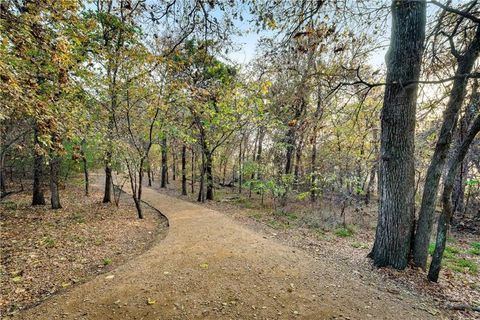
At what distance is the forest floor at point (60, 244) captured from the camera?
415 cm

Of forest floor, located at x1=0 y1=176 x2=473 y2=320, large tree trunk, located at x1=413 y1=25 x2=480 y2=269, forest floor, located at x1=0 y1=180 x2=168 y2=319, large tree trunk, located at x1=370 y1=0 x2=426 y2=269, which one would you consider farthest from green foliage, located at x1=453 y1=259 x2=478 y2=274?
forest floor, located at x1=0 y1=180 x2=168 y2=319

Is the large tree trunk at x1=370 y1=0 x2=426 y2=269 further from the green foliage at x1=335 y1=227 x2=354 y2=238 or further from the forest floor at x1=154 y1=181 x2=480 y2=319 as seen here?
the green foliage at x1=335 y1=227 x2=354 y2=238

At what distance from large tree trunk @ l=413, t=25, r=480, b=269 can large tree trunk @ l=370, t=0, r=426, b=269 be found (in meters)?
0.20

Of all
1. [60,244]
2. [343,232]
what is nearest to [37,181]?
[60,244]

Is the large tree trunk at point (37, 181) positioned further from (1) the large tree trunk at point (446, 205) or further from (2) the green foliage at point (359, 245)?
(1) the large tree trunk at point (446, 205)

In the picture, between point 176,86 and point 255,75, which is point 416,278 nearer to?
point 176,86

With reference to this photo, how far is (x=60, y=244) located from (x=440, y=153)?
8737 millimetres

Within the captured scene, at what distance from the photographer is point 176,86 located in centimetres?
797

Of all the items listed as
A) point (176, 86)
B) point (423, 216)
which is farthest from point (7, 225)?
point (423, 216)

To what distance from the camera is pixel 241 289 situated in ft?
12.9

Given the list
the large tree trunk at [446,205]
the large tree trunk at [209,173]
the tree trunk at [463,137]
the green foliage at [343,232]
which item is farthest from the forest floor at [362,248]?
the tree trunk at [463,137]

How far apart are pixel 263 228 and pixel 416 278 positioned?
4460 millimetres

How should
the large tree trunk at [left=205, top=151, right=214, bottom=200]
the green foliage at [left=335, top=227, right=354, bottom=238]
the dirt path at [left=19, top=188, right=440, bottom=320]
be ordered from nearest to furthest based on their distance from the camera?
the dirt path at [left=19, top=188, right=440, bottom=320]
the green foliage at [left=335, top=227, right=354, bottom=238]
the large tree trunk at [left=205, top=151, right=214, bottom=200]

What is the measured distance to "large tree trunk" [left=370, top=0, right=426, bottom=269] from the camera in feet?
14.7
